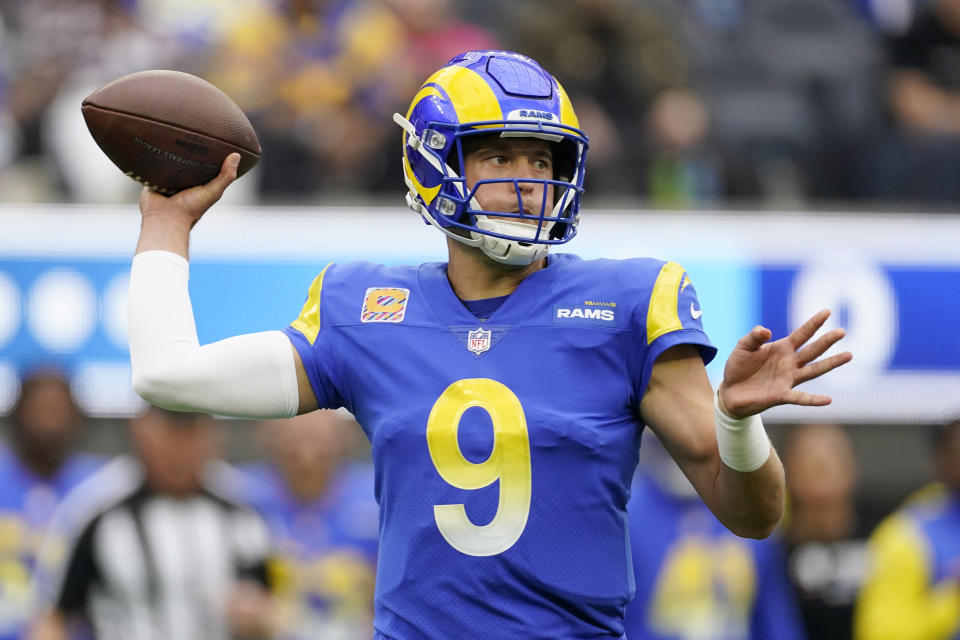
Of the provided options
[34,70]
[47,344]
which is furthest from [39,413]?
[34,70]

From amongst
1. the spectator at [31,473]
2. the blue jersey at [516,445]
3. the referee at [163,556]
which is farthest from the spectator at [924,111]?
the blue jersey at [516,445]

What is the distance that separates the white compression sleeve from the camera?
8.97ft

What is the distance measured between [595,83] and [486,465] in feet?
15.3

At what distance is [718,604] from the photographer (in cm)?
580

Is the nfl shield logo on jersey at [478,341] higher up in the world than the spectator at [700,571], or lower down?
higher up

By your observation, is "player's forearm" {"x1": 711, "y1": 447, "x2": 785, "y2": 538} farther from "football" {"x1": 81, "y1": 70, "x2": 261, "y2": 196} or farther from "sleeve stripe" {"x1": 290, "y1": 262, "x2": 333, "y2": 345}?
"football" {"x1": 81, "y1": 70, "x2": 261, "y2": 196}

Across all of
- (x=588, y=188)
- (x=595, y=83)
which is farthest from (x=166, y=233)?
(x=595, y=83)

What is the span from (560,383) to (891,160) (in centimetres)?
448

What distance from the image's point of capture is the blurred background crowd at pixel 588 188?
5770 millimetres

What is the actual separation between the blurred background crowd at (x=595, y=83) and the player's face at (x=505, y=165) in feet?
11.1

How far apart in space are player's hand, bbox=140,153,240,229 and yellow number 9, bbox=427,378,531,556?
2.26 feet

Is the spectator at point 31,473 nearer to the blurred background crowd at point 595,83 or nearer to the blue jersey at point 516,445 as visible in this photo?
the blurred background crowd at point 595,83

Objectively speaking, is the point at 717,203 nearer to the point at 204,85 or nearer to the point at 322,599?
the point at 322,599

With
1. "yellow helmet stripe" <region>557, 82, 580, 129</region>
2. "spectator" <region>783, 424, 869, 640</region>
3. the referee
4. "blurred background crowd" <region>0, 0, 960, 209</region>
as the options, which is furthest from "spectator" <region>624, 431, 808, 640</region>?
"yellow helmet stripe" <region>557, 82, 580, 129</region>
